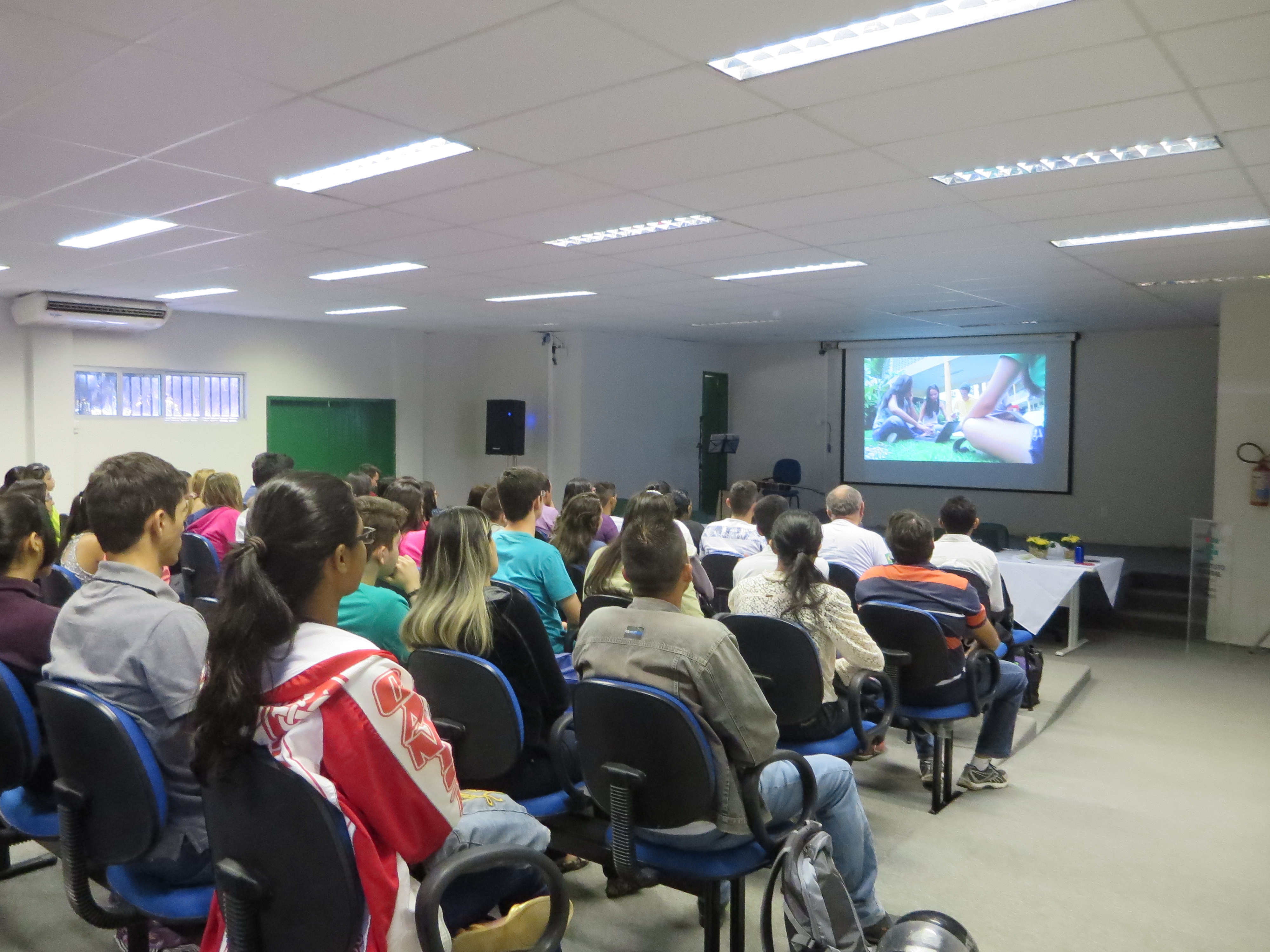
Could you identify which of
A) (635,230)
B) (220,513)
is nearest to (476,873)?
(220,513)

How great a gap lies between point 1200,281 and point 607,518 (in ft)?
16.0

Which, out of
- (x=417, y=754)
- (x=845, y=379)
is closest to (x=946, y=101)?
(x=417, y=754)

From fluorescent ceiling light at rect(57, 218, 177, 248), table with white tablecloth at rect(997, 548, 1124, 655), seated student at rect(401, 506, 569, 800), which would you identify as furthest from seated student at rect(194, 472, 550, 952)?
table with white tablecloth at rect(997, 548, 1124, 655)

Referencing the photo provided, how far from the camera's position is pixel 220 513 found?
4.81m

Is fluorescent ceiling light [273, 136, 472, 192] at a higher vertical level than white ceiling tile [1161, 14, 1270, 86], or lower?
higher

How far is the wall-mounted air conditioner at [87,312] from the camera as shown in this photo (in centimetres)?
791

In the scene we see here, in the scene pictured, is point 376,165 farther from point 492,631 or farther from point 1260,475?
point 1260,475

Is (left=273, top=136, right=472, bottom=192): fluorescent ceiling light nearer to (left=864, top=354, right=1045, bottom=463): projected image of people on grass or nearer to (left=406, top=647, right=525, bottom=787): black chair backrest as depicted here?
(left=406, top=647, right=525, bottom=787): black chair backrest

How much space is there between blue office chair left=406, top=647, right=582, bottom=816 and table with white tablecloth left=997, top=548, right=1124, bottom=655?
4.69 m

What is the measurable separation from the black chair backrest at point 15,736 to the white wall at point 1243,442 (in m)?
7.92

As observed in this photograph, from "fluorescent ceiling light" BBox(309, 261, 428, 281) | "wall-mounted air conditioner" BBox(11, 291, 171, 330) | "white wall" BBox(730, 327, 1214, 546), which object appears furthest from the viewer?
"white wall" BBox(730, 327, 1214, 546)

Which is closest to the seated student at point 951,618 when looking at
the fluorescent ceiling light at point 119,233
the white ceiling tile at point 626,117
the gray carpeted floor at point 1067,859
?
the gray carpeted floor at point 1067,859

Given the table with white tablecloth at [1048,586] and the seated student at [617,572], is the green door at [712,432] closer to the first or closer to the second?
the table with white tablecloth at [1048,586]

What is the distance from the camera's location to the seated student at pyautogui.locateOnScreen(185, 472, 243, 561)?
187 inches
